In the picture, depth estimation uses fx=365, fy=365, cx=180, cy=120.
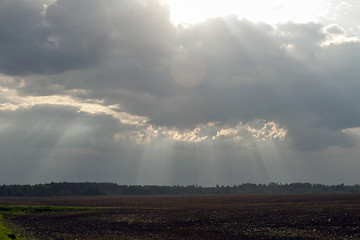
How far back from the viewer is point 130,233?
4812cm

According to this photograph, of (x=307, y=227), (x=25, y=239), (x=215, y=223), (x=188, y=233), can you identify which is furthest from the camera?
(x=215, y=223)

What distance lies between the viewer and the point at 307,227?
165 feet

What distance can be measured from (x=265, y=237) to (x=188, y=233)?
9.73m

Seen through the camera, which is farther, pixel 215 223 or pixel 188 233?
pixel 215 223

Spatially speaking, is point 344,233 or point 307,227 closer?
point 344,233

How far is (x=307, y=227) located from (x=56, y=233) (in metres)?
34.1

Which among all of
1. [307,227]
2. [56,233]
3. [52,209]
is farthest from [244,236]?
[52,209]

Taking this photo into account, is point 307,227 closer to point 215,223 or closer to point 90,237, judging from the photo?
point 215,223

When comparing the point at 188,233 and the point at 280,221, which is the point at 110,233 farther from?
the point at 280,221

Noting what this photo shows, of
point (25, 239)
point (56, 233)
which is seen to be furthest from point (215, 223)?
point (25, 239)

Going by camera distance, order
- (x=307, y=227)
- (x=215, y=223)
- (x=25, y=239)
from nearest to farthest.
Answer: (x=25, y=239) → (x=307, y=227) → (x=215, y=223)

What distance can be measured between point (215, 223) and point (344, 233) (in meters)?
19.4

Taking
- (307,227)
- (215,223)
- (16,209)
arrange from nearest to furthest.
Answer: (307,227), (215,223), (16,209)

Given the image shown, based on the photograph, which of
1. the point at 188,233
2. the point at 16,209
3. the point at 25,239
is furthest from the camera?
the point at 16,209
